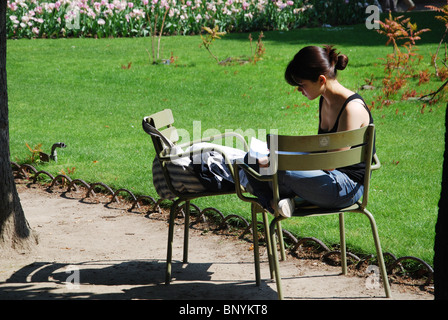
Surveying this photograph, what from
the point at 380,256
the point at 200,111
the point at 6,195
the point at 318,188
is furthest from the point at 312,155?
the point at 200,111

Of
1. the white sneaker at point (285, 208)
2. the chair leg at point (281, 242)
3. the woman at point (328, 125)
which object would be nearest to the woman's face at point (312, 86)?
the woman at point (328, 125)

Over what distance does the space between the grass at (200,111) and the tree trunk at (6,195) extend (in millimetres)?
1642

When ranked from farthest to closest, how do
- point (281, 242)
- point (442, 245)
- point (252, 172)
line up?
point (281, 242)
point (252, 172)
point (442, 245)

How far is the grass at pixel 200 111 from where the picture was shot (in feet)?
18.1

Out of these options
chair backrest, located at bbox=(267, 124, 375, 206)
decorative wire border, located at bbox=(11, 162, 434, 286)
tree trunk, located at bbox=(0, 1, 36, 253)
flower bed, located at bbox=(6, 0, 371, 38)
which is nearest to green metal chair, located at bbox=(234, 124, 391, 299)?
chair backrest, located at bbox=(267, 124, 375, 206)

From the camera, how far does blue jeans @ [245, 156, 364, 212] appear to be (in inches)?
141

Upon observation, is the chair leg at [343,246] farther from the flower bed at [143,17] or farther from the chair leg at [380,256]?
the flower bed at [143,17]

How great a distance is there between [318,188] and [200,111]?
238 inches

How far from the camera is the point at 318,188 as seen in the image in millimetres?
3582

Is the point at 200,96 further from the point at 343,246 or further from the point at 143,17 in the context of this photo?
the point at 343,246

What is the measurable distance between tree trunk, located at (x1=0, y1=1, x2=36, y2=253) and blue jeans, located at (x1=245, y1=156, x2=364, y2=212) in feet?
6.43

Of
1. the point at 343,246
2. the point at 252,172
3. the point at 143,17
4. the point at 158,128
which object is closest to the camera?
the point at 252,172
